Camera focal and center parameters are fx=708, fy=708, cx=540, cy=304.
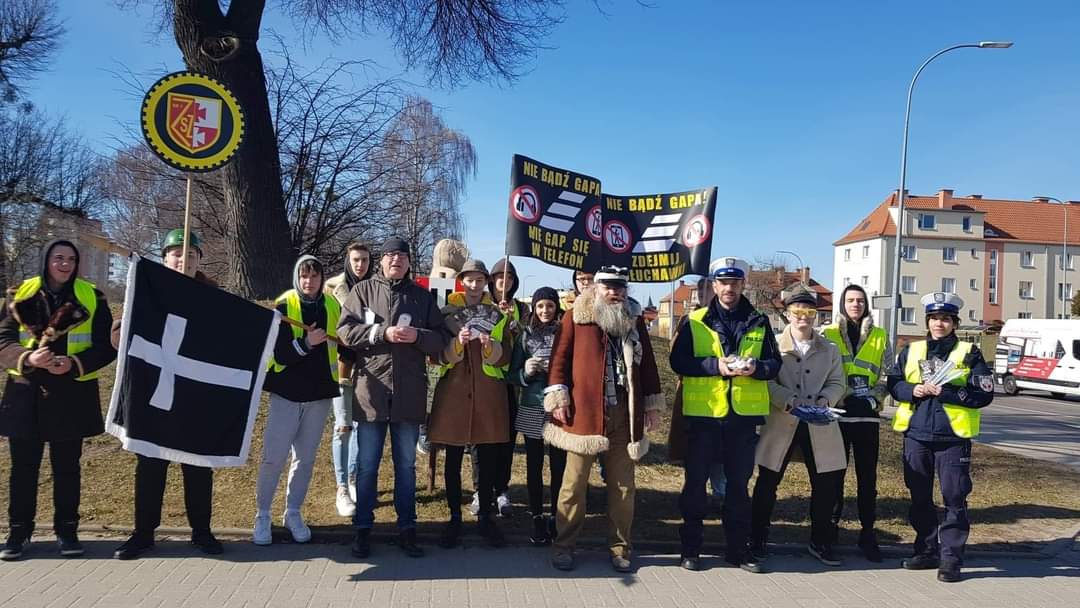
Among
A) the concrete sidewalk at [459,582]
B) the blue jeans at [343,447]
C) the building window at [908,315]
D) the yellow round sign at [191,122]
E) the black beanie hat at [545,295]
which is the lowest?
the concrete sidewalk at [459,582]

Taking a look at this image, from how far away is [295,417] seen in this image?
512 centimetres

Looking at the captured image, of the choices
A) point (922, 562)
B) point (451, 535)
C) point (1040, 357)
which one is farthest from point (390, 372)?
point (1040, 357)

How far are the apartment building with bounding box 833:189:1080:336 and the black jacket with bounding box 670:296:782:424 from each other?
200ft

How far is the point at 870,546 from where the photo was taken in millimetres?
5387

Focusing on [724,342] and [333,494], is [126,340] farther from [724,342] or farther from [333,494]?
[724,342]

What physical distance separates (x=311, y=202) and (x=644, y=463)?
6827 mm

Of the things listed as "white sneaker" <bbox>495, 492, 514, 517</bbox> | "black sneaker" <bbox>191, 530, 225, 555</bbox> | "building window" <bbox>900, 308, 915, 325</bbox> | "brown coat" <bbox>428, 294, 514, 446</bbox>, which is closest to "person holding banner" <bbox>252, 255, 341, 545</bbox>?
"black sneaker" <bbox>191, 530, 225, 555</bbox>

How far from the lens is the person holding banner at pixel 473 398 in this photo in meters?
5.25

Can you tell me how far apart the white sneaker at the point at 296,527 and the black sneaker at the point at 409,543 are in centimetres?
72

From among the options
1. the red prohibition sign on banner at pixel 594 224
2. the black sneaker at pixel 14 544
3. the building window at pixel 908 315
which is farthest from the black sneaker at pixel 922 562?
the building window at pixel 908 315

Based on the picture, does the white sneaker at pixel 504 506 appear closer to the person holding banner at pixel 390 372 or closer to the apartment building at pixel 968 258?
the person holding banner at pixel 390 372

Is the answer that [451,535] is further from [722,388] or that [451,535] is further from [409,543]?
[722,388]

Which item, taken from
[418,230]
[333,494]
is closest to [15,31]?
[418,230]

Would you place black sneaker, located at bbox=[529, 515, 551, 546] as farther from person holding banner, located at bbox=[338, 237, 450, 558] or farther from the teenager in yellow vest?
the teenager in yellow vest
